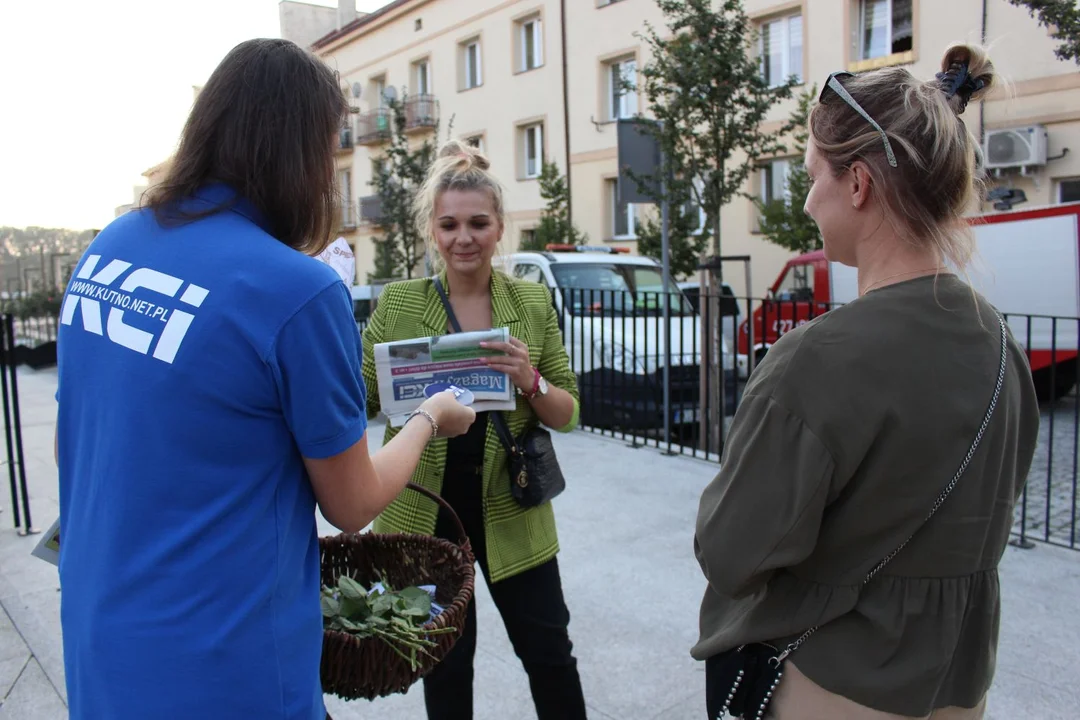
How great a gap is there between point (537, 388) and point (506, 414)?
0.41 feet

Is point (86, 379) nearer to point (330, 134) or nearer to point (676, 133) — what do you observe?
point (330, 134)

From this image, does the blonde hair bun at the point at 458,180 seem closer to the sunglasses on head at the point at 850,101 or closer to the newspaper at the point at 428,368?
the newspaper at the point at 428,368

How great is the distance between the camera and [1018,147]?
44.1 ft

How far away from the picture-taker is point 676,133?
7.53m

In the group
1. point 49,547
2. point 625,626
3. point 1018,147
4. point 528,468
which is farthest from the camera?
point 1018,147

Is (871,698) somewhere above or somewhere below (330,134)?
below

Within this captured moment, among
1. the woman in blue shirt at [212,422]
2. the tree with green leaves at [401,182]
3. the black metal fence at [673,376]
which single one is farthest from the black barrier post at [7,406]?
the tree with green leaves at [401,182]

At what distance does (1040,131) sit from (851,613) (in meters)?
14.7

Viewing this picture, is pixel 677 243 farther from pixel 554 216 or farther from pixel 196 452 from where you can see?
pixel 196 452

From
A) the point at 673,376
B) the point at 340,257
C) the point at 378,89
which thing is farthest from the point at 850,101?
the point at 378,89

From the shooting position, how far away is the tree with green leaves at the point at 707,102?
294 inches

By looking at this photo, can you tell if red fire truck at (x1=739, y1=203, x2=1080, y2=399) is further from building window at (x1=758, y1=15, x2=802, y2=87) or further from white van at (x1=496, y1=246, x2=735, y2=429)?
building window at (x1=758, y1=15, x2=802, y2=87)

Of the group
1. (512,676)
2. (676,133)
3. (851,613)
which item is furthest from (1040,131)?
(851,613)

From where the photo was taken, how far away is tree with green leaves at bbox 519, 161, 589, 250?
1894 cm
